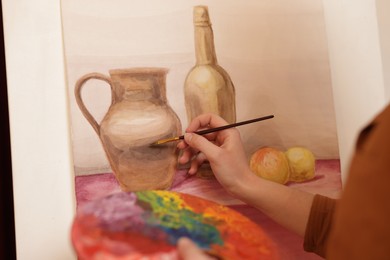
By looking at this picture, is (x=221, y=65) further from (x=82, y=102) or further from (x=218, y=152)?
(x=82, y=102)

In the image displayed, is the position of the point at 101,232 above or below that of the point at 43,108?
below

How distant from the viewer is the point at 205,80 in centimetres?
82

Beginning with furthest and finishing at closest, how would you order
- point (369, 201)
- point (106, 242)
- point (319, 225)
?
point (319, 225) → point (106, 242) → point (369, 201)

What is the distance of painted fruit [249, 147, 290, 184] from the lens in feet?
2.75

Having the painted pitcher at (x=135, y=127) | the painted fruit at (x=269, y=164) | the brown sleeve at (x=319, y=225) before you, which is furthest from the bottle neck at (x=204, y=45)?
the brown sleeve at (x=319, y=225)

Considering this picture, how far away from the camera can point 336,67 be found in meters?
0.89

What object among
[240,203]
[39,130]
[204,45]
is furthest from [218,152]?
[39,130]

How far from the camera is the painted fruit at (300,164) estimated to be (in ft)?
2.80

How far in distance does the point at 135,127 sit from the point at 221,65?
229 mm

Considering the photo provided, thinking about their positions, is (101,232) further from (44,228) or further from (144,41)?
(144,41)

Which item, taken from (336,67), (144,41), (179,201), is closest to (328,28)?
(336,67)

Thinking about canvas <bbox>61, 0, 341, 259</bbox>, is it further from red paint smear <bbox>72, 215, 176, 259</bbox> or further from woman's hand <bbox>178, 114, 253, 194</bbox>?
red paint smear <bbox>72, 215, 176, 259</bbox>

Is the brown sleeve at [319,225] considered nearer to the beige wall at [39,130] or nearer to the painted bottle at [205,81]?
the painted bottle at [205,81]

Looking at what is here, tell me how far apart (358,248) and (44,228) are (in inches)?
23.0
